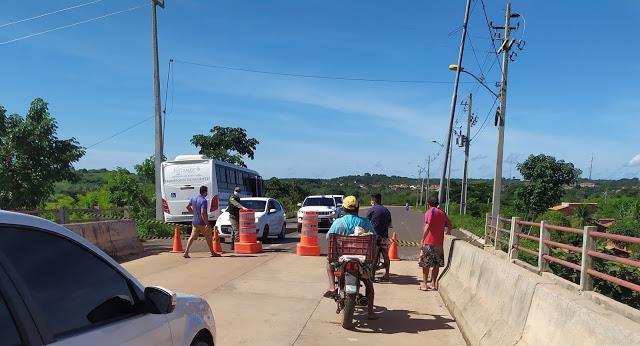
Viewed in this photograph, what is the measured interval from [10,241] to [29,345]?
0.46m

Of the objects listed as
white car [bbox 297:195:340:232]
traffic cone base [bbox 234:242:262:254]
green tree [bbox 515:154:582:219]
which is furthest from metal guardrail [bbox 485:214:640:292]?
green tree [bbox 515:154:582:219]

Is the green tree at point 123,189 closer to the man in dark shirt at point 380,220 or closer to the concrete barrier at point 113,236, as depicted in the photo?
the concrete barrier at point 113,236

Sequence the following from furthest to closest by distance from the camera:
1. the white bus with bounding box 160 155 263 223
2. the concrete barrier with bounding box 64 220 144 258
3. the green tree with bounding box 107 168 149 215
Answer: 1. the green tree with bounding box 107 168 149 215
2. the white bus with bounding box 160 155 263 223
3. the concrete barrier with bounding box 64 220 144 258

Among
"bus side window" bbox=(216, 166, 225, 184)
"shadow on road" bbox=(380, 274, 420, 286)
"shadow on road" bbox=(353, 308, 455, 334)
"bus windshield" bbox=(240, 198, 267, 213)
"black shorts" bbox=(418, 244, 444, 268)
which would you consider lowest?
"shadow on road" bbox=(380, 274, 420, 286)

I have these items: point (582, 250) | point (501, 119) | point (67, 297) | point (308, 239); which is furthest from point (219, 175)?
point (67, 297)

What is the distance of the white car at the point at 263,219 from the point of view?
720 inches

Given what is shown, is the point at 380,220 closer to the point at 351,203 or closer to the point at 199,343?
the point at 351,203

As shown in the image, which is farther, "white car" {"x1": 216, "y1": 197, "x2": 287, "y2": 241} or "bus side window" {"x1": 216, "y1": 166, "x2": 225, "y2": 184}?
"bus side window" {"x1": 216, "y1": 166, "x2": 225, "y2": 184}

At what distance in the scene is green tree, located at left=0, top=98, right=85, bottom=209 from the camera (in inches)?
660

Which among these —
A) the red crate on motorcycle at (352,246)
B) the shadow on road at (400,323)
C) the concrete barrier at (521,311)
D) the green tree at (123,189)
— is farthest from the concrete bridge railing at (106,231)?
the green tree at (123,189)

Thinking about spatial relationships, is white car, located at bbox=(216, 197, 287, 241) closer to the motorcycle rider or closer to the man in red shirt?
the man in red shirt

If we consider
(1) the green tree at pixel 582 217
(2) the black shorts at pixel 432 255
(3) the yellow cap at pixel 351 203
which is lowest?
(1) the green tree at pixel 582 217

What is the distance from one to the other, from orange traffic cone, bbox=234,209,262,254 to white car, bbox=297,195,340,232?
9.43 m

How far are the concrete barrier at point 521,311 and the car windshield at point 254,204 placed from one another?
11.3 metres
